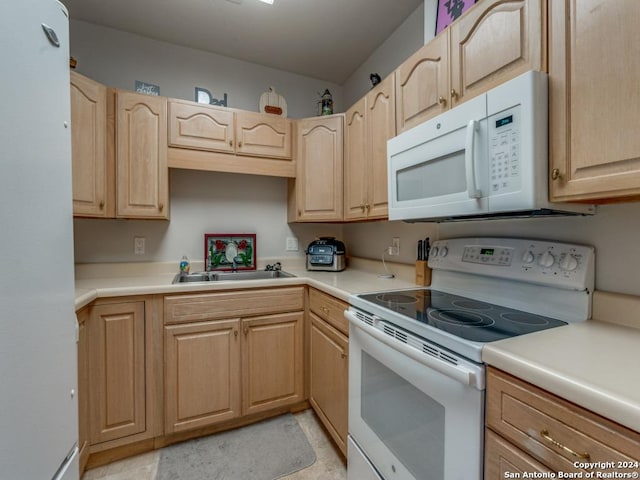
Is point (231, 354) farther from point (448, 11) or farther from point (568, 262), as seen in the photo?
point (448, 11)

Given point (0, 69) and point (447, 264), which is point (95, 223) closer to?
point (0, 69)

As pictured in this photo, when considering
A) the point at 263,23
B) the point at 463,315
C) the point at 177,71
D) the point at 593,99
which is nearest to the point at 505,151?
the point at 593,99

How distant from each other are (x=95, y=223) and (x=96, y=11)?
1354 millimetres

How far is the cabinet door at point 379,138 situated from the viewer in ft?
5.22

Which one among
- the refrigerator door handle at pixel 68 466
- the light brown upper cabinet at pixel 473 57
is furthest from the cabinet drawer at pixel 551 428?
the refrigerator door handle at pixel 68 466

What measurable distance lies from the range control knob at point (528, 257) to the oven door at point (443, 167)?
308mm

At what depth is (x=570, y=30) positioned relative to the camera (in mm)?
825

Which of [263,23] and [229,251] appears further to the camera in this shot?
[229,251]

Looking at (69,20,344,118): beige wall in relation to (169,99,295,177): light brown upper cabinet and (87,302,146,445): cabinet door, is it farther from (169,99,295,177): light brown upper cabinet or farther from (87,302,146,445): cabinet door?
(87,302,146,445): cabinet door

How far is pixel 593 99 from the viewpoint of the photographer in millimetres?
783

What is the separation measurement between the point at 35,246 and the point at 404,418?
3.90 ft

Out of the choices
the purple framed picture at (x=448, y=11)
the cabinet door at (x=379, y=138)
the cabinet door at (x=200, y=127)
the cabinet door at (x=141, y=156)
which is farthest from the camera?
the cabinet door at (x=200, y=127)

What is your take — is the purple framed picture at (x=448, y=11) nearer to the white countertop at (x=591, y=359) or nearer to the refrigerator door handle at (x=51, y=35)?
the white countertop at (x=591, y=359)

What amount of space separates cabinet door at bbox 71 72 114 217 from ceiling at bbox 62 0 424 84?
2.02 feet
